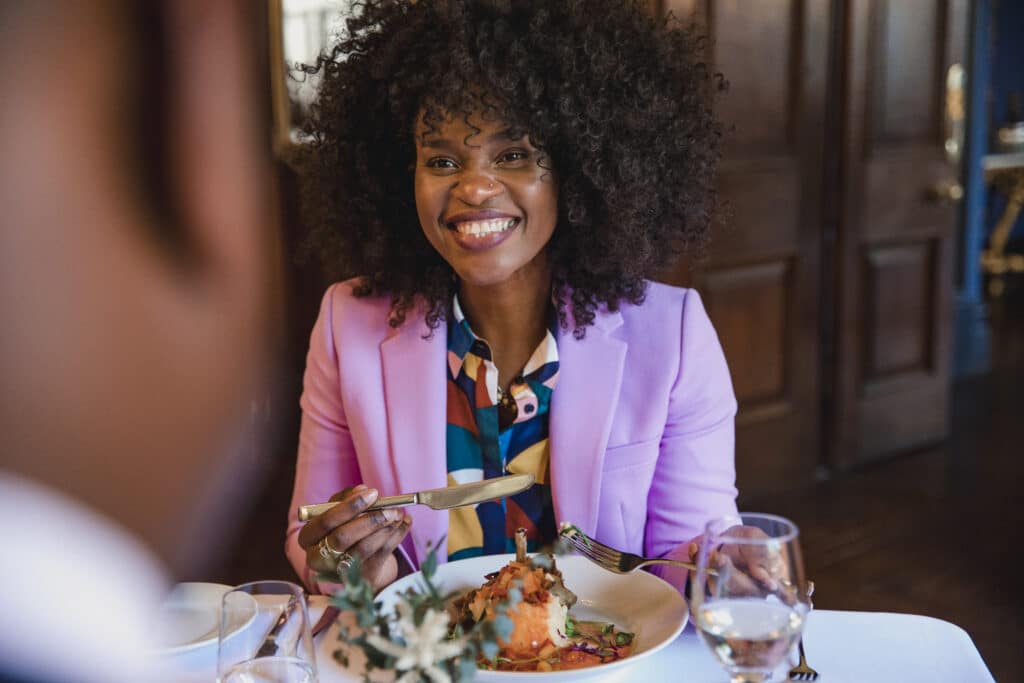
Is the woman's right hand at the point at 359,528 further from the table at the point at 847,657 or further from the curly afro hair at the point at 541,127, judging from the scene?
the curly afro hair at the point at 541,127

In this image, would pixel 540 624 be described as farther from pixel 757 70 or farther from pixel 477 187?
pixel 757 70

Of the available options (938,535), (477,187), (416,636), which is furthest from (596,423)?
(938,535)

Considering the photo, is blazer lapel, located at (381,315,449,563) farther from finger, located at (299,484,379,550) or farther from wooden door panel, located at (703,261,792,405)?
wooden door panel, located at (703,261,792,405)

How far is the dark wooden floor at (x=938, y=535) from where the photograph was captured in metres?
2.73

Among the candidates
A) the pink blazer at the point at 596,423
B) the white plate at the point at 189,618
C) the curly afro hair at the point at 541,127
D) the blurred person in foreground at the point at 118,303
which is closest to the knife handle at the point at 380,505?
the white plate at the point at 189,618

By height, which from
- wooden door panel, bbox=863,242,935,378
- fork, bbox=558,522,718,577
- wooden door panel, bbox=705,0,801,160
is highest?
wooden door panel, bbox=705,0,801,160

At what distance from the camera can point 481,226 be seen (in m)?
1.39

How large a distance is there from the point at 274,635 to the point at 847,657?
22.3 inches

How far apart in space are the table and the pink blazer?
0.30 m

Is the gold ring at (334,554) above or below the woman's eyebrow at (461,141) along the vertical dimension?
below

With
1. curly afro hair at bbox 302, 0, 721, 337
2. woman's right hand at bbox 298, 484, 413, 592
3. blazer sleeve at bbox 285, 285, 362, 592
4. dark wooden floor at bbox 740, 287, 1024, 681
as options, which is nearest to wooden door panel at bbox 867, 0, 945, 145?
dark wooden floor at bbox 740, 287, 1024, 681

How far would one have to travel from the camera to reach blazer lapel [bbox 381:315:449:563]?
1450mm

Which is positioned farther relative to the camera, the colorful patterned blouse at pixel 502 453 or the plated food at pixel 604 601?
the colorful patterned blouse at pixel 502 453

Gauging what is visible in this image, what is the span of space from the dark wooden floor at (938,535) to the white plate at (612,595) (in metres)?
1.55
